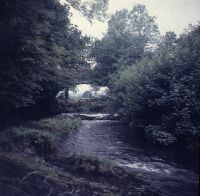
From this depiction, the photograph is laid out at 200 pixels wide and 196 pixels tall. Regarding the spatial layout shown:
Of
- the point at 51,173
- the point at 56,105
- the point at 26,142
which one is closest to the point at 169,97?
the point at 26,142

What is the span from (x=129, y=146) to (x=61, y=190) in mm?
10475

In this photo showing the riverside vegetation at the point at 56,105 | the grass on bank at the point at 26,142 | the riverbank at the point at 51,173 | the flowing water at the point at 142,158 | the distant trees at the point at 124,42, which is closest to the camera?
the riverbank at the point at 51,173

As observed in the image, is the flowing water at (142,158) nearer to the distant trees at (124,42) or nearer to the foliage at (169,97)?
the foliage at (169,97)

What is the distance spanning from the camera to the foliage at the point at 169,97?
1672 centimetres

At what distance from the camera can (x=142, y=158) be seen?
1460 cm

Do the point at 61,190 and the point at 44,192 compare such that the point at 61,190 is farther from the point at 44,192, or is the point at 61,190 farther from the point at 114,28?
the point at 114,28

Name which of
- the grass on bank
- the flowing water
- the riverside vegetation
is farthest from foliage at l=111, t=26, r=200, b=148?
the grass on bank

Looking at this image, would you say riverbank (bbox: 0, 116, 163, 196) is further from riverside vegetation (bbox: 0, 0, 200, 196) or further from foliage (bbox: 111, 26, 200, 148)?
foliage (bbox: 111, 26, 200, 148)

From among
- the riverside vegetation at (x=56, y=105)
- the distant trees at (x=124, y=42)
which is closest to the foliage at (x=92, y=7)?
the riverside vegetation at (x=56, y=105)

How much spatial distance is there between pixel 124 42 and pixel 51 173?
36.0 m

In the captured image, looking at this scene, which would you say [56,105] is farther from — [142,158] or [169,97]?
[142,158]

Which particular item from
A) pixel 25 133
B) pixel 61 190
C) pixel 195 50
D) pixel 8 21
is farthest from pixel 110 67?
pixel 61 190

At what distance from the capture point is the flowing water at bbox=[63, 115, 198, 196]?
10.6 metres

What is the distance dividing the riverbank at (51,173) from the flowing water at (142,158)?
2.35 ft
